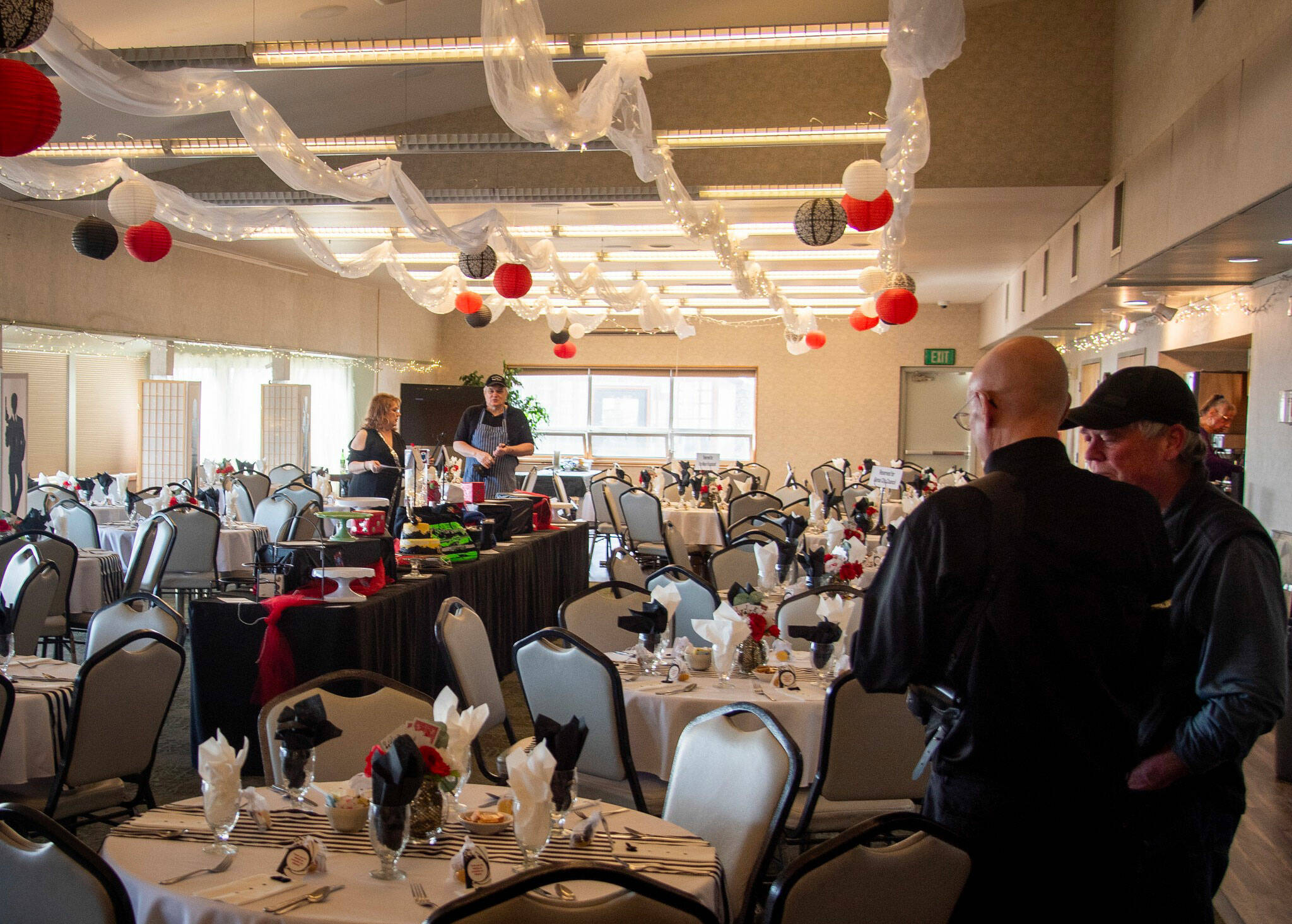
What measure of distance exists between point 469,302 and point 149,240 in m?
4.45

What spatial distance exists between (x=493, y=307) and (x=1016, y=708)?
42.0 feet

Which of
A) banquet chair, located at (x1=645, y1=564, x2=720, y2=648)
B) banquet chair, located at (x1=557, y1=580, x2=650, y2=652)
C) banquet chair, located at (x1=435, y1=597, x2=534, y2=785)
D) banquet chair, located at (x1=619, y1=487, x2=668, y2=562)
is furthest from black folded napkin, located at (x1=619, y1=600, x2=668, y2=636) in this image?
banquet chair, located at (x1=619, y1=487, x2=668, y2=562)

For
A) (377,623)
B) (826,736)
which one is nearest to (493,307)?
(377,623)

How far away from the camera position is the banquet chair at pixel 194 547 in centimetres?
758

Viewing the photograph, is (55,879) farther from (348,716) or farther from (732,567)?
(732,567)

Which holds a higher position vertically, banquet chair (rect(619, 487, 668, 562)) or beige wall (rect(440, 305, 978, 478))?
beige wall (rect(440, 305, 978, 478))

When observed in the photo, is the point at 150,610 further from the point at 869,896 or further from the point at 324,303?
the point at 324,303

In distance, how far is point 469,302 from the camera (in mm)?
11062

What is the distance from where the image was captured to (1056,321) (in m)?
12.2

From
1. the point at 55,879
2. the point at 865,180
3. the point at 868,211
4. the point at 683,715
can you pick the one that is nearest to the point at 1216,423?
the point at 868,211

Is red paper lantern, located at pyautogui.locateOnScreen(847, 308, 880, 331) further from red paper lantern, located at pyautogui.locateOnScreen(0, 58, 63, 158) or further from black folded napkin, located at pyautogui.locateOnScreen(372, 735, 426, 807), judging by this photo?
black folded napkin, located at pyautogui.locateOnScreen(372, 735, 426, 807)

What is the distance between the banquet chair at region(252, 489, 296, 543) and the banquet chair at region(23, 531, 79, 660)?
8.01 ft

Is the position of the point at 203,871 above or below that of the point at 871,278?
below

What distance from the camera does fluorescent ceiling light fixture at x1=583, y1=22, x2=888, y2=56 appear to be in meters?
5.45
